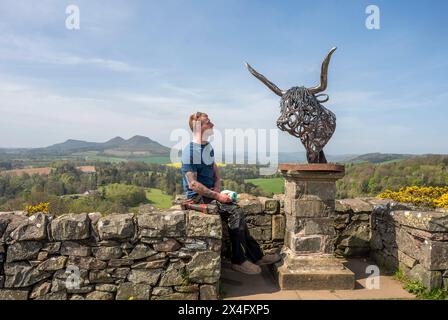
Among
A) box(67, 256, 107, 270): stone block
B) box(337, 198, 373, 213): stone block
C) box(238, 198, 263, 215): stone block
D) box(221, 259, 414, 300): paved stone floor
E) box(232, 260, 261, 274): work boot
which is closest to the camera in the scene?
box(67, 256, 107, 270): stone block

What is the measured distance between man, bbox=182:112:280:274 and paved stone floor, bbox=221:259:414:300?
194mm

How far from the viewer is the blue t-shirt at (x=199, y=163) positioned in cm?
422

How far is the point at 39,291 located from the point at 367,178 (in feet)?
55.5

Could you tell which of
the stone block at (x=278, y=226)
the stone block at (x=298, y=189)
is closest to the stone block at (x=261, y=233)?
the stone block at (x=278, y=226)

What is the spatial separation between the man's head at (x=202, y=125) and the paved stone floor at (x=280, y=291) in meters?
2.05

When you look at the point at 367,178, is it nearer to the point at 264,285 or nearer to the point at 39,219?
the point at 264,285

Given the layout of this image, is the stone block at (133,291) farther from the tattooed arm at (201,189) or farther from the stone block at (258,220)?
the stone block at (258,220)

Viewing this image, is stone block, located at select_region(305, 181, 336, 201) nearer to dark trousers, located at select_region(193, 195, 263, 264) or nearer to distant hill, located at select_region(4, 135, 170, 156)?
dark trousers, located at select_region(193, 195, 263, 264)

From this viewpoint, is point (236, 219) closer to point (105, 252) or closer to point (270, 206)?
point (270, 206)

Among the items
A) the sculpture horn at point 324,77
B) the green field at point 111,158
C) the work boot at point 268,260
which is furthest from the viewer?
the green field at point 111,158

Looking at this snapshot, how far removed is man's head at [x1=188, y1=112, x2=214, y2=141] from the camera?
4406mm

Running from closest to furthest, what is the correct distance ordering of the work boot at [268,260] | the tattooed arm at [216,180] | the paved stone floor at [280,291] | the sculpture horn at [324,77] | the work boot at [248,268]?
the paved stone floor at [280,291], the sculpture horn at [324,77], the work boot at [248,268], the work boot at [268,260], the tattooed arm at [216,180]

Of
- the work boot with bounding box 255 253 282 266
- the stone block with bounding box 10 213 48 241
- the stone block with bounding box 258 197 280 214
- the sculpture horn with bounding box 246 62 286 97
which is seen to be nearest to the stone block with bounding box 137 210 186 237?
the stone block with bounding box 10 213 48 241

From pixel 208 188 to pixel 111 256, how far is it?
149cm
